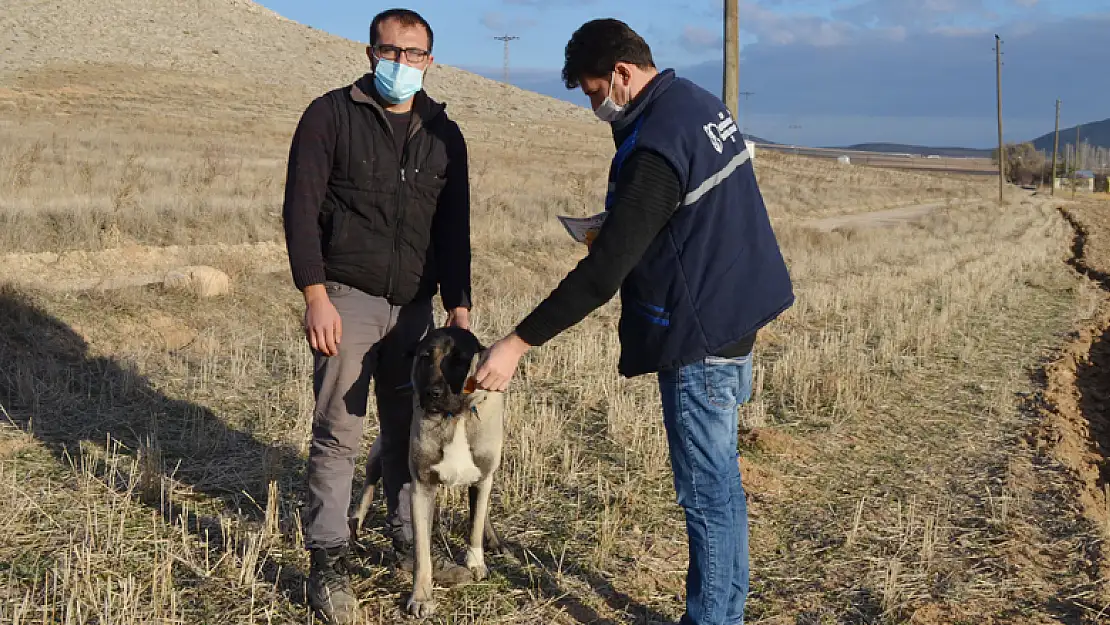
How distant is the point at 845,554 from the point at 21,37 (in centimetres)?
6676

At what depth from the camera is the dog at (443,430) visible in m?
3.54

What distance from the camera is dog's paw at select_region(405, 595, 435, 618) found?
371 cm

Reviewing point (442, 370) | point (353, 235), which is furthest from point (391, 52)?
point (442, 370)

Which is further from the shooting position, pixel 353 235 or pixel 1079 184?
pixel 1079 184

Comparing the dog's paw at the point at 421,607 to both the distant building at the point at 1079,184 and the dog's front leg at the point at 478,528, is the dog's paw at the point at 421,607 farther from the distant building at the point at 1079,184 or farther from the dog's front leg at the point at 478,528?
the distant building at the point at 1079,184

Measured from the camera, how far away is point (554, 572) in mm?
4242

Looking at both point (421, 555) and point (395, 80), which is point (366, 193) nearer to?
point (395, 80)

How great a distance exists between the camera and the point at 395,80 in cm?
370

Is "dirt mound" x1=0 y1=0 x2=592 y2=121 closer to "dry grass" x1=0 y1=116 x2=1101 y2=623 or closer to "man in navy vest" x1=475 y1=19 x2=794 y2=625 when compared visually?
"dry grass" x1=0 y1=116 x2=1101 y2=623

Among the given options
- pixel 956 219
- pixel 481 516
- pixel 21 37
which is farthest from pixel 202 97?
Answer: pixel 481 516

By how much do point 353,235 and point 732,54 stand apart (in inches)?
302

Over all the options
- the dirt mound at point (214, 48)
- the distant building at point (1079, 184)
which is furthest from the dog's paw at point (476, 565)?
the distant building at point (1079, 184)

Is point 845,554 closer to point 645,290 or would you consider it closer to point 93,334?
point 645,290

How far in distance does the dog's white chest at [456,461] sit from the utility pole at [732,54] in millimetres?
7563
